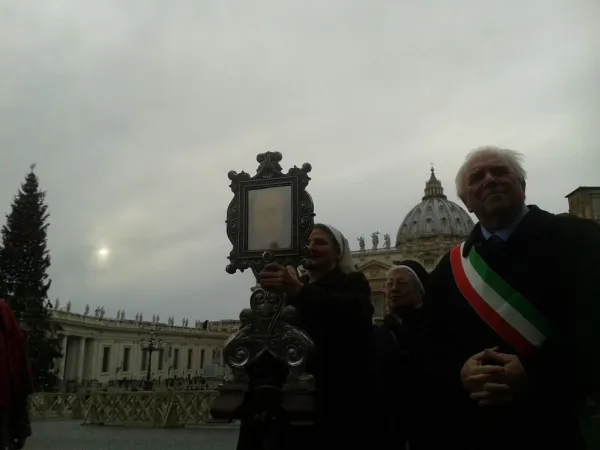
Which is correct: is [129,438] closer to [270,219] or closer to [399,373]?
[399,373]

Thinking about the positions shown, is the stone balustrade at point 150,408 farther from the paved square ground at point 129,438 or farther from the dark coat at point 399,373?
the dark coat at point 399,373

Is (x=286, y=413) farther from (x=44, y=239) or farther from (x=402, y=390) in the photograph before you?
(x=44, y=239)

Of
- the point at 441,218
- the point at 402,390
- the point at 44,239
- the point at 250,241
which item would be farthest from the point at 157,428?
the point at 441,218

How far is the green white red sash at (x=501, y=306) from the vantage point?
84.9 inches

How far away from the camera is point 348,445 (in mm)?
2871

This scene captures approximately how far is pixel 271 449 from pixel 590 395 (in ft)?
4.72

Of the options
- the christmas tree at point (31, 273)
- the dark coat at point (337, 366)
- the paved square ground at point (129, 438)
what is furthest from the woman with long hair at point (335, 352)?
the christmas tree at point (31, 273)

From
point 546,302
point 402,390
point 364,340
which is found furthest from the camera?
point 402,390

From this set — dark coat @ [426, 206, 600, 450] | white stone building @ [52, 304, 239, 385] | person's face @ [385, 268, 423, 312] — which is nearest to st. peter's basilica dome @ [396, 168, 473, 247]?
white stone building @ [52, 304, 239, 385]

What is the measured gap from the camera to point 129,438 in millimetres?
13195

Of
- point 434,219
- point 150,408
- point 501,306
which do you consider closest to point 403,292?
point 501,306

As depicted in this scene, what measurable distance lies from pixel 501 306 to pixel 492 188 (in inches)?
24.6

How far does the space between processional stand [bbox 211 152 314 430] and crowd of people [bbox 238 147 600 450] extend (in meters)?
0.05

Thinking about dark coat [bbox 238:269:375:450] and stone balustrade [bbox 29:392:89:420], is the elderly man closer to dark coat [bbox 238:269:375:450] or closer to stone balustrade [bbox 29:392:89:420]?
dark coat [bbox 238:269:375:450]
